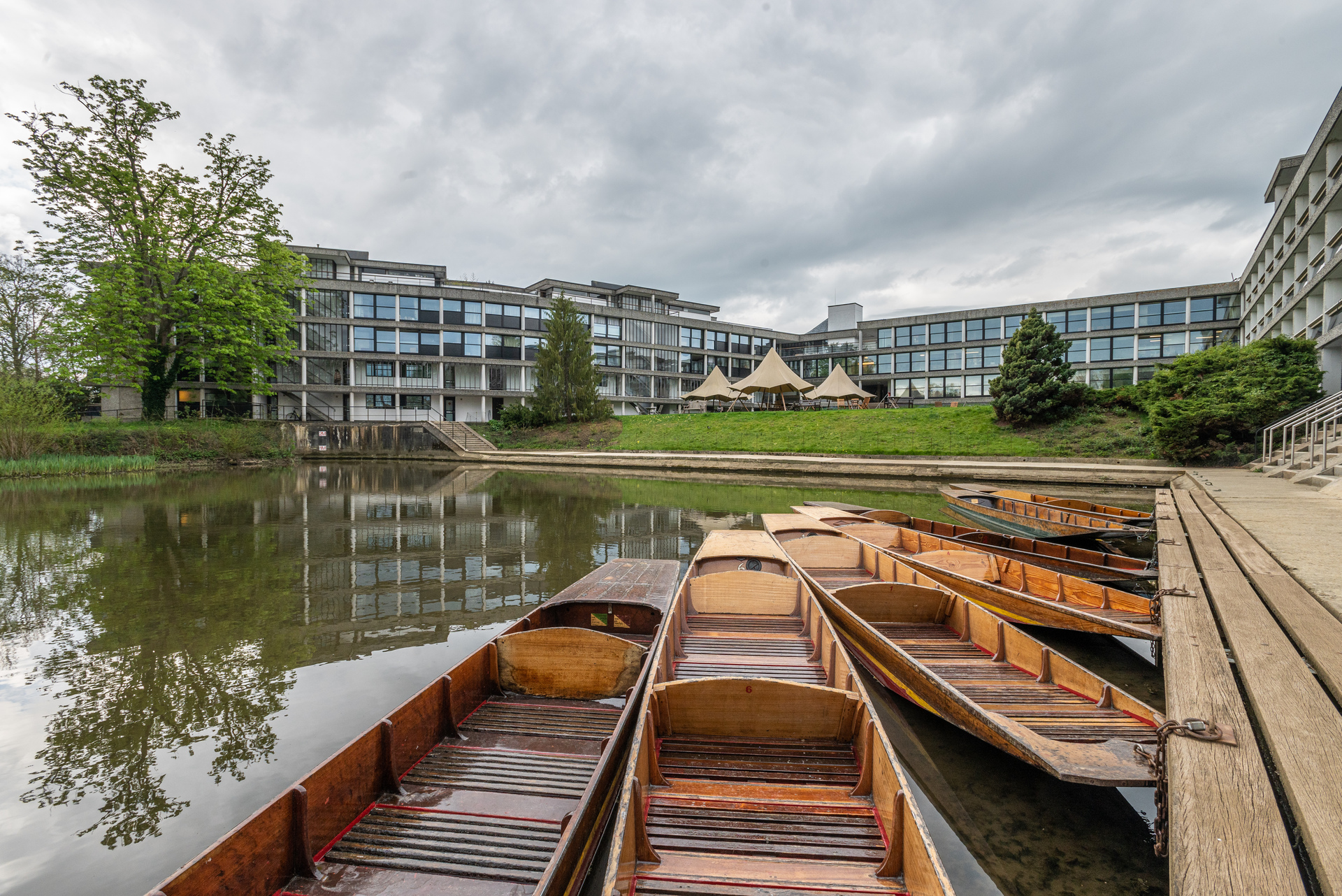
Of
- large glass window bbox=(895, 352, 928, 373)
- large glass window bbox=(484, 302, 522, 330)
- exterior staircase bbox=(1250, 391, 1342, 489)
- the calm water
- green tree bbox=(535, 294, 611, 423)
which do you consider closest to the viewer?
the calm water

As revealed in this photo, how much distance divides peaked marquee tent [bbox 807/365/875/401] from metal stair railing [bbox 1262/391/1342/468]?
21675mm

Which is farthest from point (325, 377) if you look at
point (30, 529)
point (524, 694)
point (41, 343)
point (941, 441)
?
point (524, 694)

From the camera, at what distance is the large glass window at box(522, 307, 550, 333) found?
1960 inches

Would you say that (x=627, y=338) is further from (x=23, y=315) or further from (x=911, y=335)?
(x=23, y=315)

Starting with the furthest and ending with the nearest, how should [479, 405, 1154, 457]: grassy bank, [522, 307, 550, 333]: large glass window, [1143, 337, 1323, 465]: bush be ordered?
1. [522, 307, 550, 333]: large glass window
2. [479, 405, 1154, 457]: grassy bank
3. [1143, 337, 1323, 465]: bush

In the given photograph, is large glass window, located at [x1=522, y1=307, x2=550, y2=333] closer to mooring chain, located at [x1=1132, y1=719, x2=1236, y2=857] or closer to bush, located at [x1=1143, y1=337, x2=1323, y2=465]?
bush, located at [x1=1143, y1=337, x2=1323, y2=465]

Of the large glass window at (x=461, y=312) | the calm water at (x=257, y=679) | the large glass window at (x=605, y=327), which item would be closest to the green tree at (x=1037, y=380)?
the calm water at (x=257, y=679)

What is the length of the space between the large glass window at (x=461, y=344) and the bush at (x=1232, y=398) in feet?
140

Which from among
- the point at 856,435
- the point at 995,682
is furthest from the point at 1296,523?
the point at 856,435

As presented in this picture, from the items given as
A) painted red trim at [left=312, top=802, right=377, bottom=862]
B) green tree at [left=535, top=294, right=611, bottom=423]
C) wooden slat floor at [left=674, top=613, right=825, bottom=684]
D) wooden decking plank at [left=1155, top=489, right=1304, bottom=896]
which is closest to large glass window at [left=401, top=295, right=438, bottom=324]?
green tree at [left=535, top=294, right=611, bottom=423]

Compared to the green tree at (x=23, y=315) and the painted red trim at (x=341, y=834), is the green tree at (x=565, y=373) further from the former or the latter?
the painted red trim at (x=341, y=834)

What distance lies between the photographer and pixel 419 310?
153 ft

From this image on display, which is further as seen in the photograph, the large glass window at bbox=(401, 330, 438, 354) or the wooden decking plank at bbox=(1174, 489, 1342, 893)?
the large glass window at bbox=(401, 330, 438, 354)

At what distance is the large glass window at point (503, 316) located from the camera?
4838 cm
